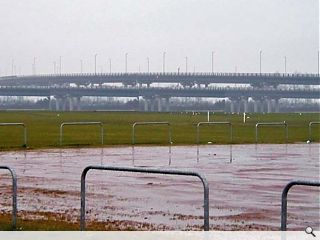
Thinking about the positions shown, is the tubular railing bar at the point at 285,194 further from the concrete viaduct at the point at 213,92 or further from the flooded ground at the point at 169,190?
the concrete viaduct at the point at 213,92

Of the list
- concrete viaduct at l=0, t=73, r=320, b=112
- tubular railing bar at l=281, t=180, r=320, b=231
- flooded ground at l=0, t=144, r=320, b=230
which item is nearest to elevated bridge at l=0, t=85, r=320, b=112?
concrete viaduct at l=0, t=73, r=320, b=112

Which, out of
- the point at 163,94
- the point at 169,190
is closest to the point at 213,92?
the point at 163,94

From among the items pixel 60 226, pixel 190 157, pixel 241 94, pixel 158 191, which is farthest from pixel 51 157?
pixel 241 94

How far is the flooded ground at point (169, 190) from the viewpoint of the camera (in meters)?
15.8

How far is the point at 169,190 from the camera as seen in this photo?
2109cm

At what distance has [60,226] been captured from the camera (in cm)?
1434

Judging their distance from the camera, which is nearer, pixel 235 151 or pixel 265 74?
pixel 235 151

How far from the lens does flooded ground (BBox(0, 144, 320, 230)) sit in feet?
51.7

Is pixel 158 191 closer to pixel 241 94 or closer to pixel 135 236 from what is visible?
pixel 135 236

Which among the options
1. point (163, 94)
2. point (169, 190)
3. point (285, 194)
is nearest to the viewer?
point (285, 194)

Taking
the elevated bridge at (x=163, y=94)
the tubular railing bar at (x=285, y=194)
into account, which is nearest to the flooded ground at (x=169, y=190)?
the tubular railing bar at (x=285, y=194)

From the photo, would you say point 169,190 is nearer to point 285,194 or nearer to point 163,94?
point 285,194

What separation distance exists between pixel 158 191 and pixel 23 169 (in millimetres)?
8379

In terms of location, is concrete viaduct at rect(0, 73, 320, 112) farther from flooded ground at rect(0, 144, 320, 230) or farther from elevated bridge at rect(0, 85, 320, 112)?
flooded ground at rect(0, 144, 320, 230)
